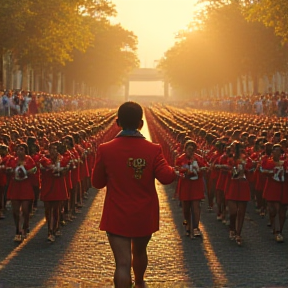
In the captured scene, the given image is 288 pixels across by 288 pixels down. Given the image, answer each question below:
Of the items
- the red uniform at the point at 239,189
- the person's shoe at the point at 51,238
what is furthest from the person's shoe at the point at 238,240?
the person's shoe at the point at 51,238

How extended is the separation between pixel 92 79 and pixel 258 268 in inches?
3519

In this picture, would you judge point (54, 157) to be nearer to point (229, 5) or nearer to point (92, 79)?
point (229, 5)

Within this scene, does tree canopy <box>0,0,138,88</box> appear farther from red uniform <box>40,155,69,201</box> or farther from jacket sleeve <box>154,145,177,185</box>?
jacket sleeve <box>154,145,177,185</box>

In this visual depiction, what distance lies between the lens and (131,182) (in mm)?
6598

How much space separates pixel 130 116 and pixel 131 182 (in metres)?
0.58

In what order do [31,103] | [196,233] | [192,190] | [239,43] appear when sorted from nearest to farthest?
[192,190] < [196,233] < [31,103] < [239,43]

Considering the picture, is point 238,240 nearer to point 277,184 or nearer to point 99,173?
point 277,184

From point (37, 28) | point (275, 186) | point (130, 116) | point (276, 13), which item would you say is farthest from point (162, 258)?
point (37, 28)

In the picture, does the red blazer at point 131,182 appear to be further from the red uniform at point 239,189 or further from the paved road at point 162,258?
the red uniform at point 239,189

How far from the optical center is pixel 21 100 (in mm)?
41312

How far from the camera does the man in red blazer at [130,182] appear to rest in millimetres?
6559

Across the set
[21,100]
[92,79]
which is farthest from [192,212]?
[92,79]

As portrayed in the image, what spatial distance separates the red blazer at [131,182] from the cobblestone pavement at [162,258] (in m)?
2.29

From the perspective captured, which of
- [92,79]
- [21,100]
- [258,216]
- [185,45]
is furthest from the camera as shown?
[92,79]
